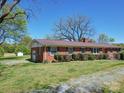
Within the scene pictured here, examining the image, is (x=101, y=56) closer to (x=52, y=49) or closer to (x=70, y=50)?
(x=70, y=50)

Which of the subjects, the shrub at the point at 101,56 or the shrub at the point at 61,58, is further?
→ the shrub at the point at 101,56

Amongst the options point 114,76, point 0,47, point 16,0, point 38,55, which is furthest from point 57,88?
point 0,47

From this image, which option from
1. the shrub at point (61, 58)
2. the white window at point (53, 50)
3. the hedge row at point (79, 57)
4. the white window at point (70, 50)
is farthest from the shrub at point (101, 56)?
A: the white window at point (53, 50)

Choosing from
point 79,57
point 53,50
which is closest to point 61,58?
point 53,50

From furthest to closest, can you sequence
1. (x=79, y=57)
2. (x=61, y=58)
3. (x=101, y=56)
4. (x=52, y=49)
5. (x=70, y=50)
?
(x=101, y=56)
(x=70, y=50)
(x=79, y=57)
(x=52, y=49)
(x=61, y=58)

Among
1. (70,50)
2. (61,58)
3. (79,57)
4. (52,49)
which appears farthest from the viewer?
(70,50)

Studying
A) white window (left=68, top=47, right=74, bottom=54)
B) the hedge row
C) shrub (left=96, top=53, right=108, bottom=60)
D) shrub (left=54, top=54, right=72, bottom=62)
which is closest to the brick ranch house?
white window (left=68, top=47, right=74, bottom=54)

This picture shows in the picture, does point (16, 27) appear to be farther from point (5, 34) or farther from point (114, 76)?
point (114, 76)

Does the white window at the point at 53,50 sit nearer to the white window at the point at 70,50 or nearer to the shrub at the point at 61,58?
the shrub at the point at 61,58

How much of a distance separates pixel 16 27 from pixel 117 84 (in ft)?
121

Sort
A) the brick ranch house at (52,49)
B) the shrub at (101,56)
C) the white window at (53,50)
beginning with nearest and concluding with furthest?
the brick ranch house at (52,49) < the white window at (53,50) < the shrub at (101,56)

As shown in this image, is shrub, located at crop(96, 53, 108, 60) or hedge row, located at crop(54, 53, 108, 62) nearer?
hedge row, located at crop(54, 53, 108, 62)

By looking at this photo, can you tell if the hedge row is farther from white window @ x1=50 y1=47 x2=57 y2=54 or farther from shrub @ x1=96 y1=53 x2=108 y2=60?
white window @ x1=50 y1=47 x2=57 y2=54

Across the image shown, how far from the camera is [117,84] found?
1353cm
